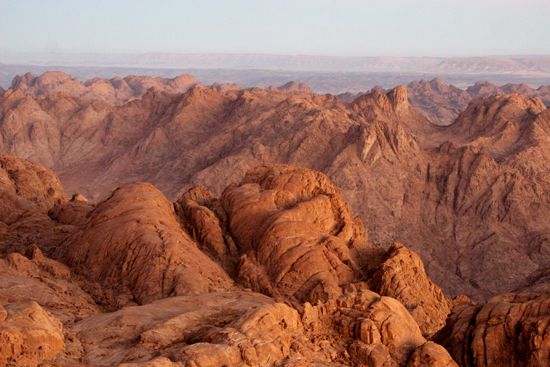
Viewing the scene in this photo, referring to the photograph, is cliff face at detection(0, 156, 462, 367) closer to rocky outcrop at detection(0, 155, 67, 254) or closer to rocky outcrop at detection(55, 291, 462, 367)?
rocky outcrop at detection(55, 291, 462, 367)

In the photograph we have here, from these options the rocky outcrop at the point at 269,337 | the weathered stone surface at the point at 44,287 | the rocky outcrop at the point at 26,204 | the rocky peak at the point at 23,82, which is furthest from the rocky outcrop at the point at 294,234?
the rocky peak at the point at 23,82

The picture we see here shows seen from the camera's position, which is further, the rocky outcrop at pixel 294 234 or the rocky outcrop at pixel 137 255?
the rocky outcrop at pixel 294 234

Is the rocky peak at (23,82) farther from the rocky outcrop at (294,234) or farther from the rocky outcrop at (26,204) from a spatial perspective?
the rocky outcrop at (294,234)

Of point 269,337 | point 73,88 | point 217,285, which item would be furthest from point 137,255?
point 73,88

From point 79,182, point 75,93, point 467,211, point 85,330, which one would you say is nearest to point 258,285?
point 85,330

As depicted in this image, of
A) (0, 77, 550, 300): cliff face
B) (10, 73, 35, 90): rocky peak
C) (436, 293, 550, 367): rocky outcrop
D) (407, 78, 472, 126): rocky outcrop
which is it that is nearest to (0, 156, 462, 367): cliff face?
(436, 293, 550, 367): rocky outcrop

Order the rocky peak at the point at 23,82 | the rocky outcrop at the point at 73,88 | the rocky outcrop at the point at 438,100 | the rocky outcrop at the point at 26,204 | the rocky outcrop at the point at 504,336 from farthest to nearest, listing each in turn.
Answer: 1. the rocky peak at the point at 23,82
2. the rocky outcrop at the point at 73,88
3. the rocky outcrop at the point at 438,100
4. the rocky outcrop at the point at 26,204
5. the rocky outcrop at the point at 504,336

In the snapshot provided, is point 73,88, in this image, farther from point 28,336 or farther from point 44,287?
point 28,336

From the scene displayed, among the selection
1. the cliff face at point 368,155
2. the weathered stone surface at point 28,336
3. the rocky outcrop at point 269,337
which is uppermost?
the weathered stone surface at point 28,336

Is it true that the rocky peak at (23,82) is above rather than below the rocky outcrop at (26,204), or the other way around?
above
